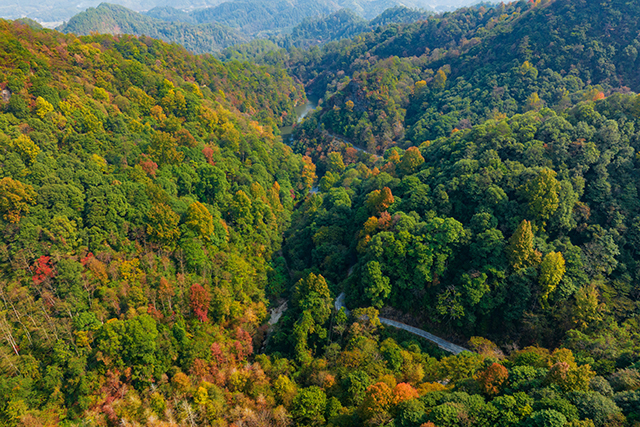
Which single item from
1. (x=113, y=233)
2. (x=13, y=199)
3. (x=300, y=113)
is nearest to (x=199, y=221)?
(x=113, y=233)

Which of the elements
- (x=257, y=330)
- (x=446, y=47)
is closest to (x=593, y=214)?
(x=257, y=330)

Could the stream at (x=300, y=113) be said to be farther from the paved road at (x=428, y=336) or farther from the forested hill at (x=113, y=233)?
the paved road at (x=428, y=336)

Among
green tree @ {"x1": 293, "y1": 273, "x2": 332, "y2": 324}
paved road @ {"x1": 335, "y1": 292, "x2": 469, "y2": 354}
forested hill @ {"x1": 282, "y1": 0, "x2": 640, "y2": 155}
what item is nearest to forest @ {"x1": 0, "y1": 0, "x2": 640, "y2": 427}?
green tree @ {"x1": 293, "y1": 273, "x2": 332, "y2": 324}

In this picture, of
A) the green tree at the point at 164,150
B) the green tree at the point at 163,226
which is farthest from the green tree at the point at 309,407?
the green tree at the point at 164,150

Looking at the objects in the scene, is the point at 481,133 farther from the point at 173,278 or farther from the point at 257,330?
the point at 173,278

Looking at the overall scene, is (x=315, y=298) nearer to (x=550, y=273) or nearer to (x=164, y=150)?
(x=550, y=273)

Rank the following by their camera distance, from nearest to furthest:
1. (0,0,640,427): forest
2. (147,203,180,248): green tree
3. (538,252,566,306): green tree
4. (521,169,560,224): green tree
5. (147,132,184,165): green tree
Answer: (0,0,640,427): forest < (538,252,566,306): green tree < (521,169,560,224): green tree < (147,203,180,248): green tree < (147,132,184,165): green tree

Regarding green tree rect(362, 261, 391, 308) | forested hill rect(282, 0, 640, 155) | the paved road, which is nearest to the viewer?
the paved road

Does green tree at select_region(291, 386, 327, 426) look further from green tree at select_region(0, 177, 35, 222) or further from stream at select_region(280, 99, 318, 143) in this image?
stream at select_region(280, 99, 318, 143)
